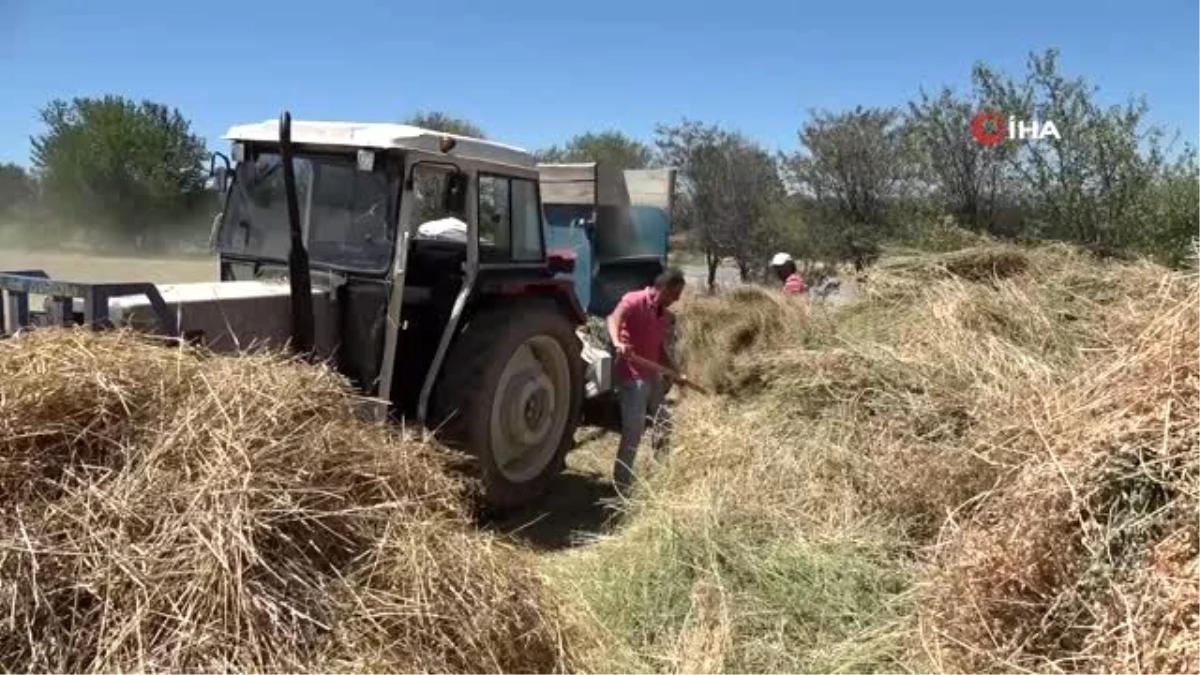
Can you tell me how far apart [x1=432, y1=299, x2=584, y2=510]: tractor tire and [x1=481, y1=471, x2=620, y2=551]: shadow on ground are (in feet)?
0.37

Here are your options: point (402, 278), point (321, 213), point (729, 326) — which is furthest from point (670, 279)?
point (729, 326)

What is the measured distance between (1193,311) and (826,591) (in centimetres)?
173

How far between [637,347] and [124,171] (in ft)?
118

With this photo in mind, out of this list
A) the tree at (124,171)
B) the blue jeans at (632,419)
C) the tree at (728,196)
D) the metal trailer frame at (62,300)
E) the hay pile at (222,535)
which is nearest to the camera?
the hay pile at (222,535)

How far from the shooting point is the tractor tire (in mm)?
5883

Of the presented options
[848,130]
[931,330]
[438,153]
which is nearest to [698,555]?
[931,330]

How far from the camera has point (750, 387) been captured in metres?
6.64

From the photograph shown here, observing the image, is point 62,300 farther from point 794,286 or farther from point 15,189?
point 15,189

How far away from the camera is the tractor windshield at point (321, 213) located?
567cm

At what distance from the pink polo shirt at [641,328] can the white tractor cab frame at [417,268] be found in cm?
42

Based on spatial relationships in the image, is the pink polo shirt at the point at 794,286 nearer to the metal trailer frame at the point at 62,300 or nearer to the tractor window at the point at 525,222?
the tractor window at the point at 525,222

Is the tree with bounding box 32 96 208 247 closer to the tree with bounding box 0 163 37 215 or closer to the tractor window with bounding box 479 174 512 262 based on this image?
the tree with bounding box 0 163 37 215

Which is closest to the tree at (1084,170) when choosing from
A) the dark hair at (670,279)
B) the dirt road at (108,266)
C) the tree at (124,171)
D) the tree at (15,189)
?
the dark hair at (670,279)

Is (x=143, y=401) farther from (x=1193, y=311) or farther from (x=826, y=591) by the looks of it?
(x=1193, y=311)
